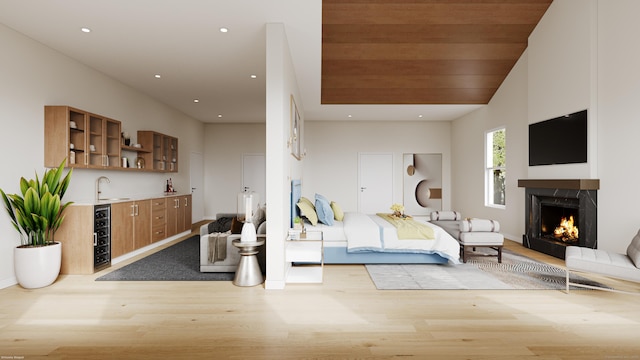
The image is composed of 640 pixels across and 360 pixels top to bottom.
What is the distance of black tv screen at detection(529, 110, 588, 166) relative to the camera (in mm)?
4223

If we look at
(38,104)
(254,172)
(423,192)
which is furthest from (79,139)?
(423,192)

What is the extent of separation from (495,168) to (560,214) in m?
1.74

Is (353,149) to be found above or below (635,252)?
above

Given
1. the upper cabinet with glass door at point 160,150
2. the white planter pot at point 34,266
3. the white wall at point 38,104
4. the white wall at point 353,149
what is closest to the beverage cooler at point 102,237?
the white planter pot at point 34,266

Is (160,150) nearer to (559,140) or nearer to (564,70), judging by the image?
(559,140)

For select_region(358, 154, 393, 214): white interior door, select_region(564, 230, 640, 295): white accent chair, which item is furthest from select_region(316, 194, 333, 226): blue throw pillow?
select_region(358, 154, 393, 214): white interior door

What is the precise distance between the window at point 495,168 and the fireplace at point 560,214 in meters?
0.97

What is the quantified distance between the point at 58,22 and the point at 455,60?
5.26 meters

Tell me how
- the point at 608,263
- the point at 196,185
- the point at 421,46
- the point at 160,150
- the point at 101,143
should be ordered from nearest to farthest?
the point at 608,263 → the point at 101,143 → the point at 421,46 → the point at 160,150 → the point at 196,185

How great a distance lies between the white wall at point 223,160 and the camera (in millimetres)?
8852

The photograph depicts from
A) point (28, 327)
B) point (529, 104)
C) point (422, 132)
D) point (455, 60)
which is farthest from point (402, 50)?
point (28, 327)

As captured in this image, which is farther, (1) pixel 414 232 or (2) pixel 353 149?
(2) pixel 353 149

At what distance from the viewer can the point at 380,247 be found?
413 cm

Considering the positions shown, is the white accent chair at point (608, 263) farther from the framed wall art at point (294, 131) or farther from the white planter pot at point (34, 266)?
the white planter pot at point (34, 266)
